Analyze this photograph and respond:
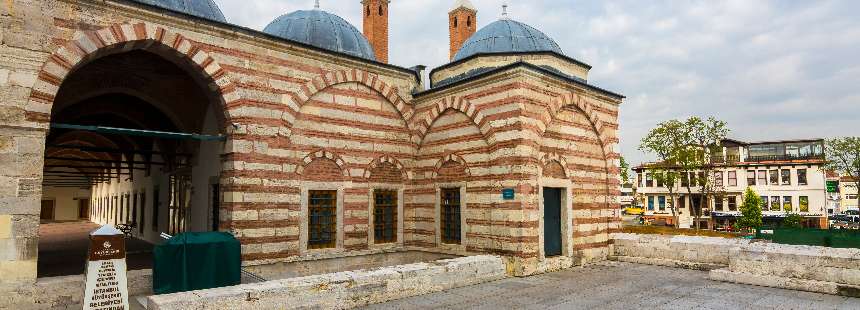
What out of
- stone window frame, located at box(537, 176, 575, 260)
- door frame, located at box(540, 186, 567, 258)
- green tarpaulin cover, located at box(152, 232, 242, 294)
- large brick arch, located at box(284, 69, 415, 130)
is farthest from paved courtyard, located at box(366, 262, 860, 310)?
large brick arch, located at box(284, 69, 415, 130)

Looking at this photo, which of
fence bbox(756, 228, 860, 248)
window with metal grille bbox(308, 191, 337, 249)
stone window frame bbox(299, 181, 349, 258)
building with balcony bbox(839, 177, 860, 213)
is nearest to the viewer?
stone window frame bbox(299, 181, 349, 258)

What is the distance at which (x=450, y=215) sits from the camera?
12.7m

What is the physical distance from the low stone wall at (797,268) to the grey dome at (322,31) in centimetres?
1067

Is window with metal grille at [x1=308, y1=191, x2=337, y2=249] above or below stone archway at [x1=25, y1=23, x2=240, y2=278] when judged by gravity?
below

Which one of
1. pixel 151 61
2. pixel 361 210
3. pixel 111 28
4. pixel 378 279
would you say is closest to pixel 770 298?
pixel 378 279

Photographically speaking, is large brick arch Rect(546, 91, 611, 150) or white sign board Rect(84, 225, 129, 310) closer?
white sign board Rect(84, 225, 129, 310)

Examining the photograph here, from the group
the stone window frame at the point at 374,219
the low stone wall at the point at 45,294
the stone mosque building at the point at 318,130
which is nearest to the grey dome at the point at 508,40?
the stone mosque building at the point at 318,130

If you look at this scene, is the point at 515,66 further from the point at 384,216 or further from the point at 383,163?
the point at 384,216

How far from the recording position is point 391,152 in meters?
13.3

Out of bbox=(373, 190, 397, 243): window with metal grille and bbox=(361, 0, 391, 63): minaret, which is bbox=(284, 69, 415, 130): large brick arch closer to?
bbox=(373, 190, 397, 243): window with metal grille

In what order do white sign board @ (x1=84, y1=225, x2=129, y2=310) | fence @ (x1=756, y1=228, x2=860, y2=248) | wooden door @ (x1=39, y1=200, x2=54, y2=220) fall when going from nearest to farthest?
1. white sign board @ (x1=84, y1=225, x2=129, y2=310)
2. fence @ (x1=756, y1=228, x2=860, y2=248)
3. wooden door @ (x1=39, y1=200, x2=54, y2=220)

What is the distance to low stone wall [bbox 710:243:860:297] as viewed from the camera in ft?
29.6

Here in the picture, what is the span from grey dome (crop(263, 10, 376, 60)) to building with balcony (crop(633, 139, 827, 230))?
117 feet

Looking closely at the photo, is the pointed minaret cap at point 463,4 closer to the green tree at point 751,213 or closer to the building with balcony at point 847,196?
the green tree at point 751,213
